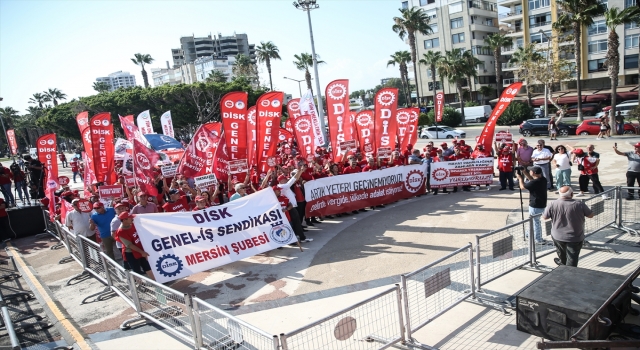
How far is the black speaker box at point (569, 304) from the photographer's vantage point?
5000mm

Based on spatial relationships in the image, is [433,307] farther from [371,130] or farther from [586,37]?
[586,37]

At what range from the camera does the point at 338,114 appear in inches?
654

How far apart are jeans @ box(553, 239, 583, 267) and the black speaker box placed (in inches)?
51.4

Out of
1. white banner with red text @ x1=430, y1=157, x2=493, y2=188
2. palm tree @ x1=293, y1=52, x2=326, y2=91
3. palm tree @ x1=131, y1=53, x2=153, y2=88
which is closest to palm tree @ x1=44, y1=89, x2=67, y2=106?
palm tree @ x1=131, y1=53, x2=153, y2=88

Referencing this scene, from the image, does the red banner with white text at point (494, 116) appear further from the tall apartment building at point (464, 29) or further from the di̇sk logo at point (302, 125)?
the tall apartment building at point (464, 29)

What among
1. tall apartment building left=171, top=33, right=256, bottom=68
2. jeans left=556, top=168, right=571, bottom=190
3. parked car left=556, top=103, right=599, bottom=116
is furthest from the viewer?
tall apartment building left=171, top=33, right=256, bottom=68

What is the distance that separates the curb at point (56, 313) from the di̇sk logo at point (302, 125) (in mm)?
10109

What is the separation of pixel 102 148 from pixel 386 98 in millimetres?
10140

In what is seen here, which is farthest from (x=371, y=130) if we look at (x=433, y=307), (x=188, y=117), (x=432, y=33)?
(x=432, y=33)

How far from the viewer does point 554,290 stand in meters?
5.52

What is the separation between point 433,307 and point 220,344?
304 cm

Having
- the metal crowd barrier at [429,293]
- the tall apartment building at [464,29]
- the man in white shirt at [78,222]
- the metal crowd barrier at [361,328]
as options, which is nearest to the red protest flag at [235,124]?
the man in white shirt at [78,222]

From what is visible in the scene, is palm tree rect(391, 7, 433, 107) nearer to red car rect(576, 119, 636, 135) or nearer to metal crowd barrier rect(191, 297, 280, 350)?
red car rect(576, 119, 636, 135)

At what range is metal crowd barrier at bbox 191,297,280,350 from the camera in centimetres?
499
